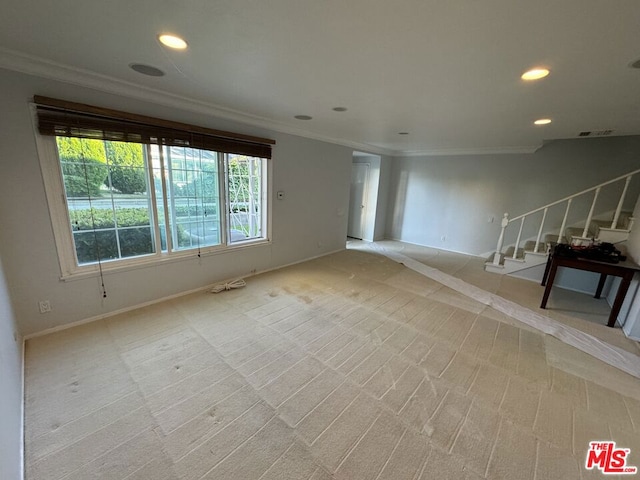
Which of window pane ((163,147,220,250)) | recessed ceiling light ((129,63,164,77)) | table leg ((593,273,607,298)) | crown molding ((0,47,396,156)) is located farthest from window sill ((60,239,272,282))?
table leg ((593,273,607,298))

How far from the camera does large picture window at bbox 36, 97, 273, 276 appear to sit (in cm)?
227

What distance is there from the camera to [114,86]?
2.35 m

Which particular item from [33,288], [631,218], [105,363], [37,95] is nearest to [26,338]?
[33,288]

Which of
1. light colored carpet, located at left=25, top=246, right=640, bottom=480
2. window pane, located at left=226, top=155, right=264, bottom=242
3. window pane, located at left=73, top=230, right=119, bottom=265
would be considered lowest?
light colored carpet, located at left=25, top=246, right=640, bottom=480

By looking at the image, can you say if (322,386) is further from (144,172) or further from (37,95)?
(37,95)

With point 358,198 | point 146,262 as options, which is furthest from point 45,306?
point 358,198

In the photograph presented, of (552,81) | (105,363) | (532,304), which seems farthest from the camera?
(532,304)

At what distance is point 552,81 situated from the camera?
188 cm

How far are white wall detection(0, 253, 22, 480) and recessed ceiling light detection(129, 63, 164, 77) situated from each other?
1.90 meters

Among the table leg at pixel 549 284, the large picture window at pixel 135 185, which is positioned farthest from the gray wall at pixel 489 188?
the large picture window at pixel 135 185

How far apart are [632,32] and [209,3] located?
2139 millimetres

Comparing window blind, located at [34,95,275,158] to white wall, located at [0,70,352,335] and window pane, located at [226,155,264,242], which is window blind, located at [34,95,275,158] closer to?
white wall, located at [0,70,352,335]

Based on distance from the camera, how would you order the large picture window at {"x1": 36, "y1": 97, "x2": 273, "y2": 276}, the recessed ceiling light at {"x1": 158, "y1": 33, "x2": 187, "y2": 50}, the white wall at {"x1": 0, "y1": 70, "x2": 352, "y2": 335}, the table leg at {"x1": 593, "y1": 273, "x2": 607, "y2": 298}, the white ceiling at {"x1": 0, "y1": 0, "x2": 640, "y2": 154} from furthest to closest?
the table leg at {"x1": 593, "y1": 273, "x2": 607, "y2": 298}, the large picture window at {"x1": 36, "y1": 97, "x2": 273, "y2": 276}, the white wall at {"x1": 0, "y1": 70, "x2": 352, "y2": 335}, the recessed ceiling light at {"x1": 158, "y1": 33, "x2": 187, "y2": 50}, the white ceiling at {"x1": 0, "y1": 0, "x2": 640, "y2": 154}

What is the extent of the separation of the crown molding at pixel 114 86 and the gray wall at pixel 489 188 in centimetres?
397
